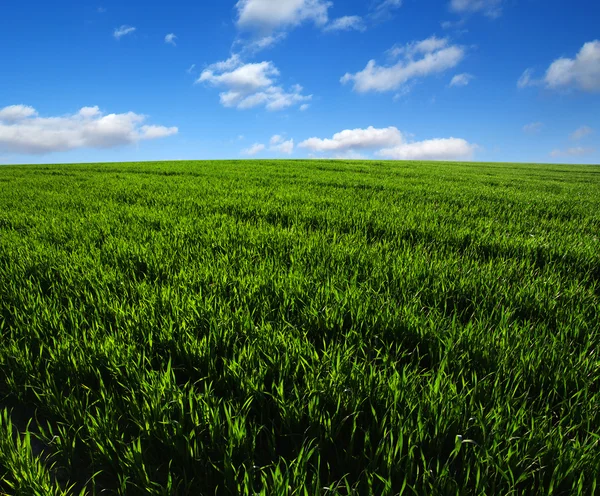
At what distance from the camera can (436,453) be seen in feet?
4.31

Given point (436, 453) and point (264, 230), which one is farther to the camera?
point (264, 230)

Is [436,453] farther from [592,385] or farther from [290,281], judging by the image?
[290,281]

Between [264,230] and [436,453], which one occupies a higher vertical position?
[264,230]

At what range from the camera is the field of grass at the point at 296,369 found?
125cm

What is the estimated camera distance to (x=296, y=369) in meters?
1.66

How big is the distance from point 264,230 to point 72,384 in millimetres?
2827

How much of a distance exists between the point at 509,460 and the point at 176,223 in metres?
4.34

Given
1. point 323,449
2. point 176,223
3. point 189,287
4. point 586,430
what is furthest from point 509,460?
point 176,223

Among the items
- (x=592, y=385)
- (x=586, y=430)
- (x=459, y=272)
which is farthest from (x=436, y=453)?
(x=459, y=272)

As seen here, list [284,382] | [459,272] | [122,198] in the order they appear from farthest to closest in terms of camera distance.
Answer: [122,198]
[459,272]
[284,382]

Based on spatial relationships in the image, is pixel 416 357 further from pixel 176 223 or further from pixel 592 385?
pixel 176 223

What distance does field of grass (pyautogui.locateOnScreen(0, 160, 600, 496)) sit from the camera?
1.25m

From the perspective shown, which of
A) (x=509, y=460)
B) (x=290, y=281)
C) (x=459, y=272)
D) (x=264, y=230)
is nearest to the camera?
(x=509, y=460)

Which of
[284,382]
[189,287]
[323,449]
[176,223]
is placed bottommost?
[323,449]
